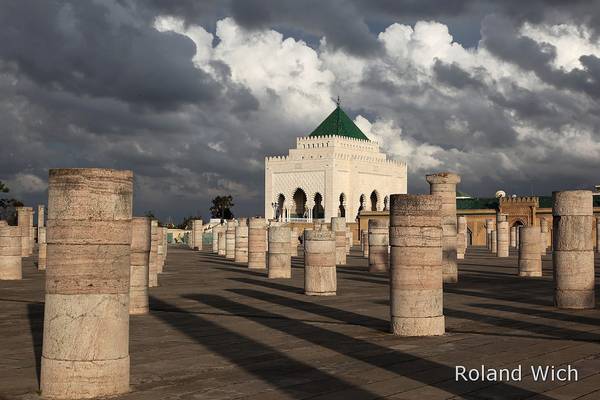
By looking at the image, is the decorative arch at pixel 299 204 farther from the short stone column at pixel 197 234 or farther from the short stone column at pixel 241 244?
the short stone column at pixel 241 244

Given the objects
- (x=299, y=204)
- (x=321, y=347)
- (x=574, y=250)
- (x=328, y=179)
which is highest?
(x=328, y=179)

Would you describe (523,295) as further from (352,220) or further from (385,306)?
(352,220)

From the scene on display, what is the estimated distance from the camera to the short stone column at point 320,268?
14406 millimetres

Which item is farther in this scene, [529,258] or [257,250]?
[257,250]

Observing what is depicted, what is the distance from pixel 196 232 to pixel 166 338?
35995mm

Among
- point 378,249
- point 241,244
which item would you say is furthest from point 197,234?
point 378,249

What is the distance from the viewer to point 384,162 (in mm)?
70125

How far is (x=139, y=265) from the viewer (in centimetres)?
1180

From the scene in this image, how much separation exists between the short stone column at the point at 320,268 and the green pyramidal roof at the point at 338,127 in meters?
54.0

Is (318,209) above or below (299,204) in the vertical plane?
below

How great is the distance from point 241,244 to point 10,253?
10.9 m

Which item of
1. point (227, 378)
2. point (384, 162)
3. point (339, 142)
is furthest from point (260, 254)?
point (384, 162)

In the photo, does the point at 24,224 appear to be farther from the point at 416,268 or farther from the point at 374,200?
the point at 374,200

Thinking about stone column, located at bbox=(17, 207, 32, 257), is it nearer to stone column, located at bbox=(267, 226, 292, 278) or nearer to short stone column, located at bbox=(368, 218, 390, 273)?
stone column, located at bbox=(267, 226, 292, 278)
